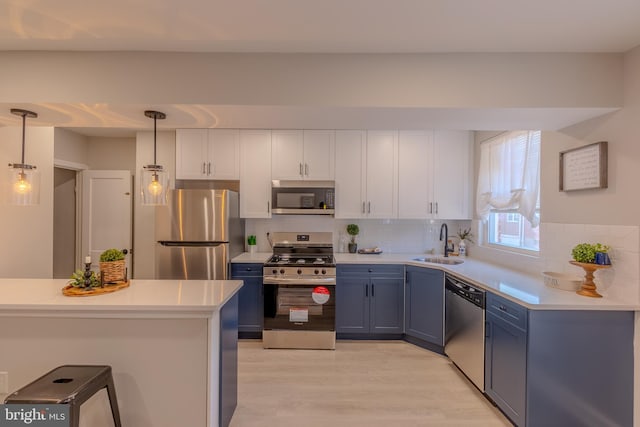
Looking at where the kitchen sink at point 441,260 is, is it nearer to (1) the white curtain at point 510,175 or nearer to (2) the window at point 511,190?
(2) the window at point 511,190

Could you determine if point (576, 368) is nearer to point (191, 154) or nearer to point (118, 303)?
point (118, 303)

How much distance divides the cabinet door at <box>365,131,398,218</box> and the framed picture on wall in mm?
1735

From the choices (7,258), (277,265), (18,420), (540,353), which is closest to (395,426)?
(540,353)

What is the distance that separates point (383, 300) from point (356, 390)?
116 centimetres

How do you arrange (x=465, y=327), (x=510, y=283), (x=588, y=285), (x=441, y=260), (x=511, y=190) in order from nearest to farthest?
(x=588, y=285) → (x=510, y=283) → (x=465, y=327) → (x=511, y=190) → (x=441, y=260)

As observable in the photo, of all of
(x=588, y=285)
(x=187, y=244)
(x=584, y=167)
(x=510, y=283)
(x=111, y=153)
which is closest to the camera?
(x=588, y=285)

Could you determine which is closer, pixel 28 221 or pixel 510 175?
pixel 28 221

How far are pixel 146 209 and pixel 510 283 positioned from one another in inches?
166

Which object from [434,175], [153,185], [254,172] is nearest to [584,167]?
[434,175]

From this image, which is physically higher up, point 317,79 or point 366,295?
point 317,79

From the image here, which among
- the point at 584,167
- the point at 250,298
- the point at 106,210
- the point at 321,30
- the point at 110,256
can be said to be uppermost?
the point at 321,30

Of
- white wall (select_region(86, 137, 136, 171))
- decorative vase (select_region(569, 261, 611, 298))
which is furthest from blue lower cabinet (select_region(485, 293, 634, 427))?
white wall (select_region(86, 137, 136, 171))

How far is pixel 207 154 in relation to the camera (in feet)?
12.7

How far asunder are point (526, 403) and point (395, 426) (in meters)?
0.87
